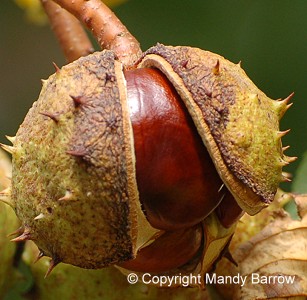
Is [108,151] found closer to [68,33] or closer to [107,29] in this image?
[107,29]

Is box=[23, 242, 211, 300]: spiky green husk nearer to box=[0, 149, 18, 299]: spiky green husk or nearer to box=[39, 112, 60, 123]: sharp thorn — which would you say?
box=[0, 149, 18, 299]: spiky green husk

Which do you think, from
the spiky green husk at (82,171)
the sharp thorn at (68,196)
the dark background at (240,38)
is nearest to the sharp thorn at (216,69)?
the spiky green husk at (82,171)

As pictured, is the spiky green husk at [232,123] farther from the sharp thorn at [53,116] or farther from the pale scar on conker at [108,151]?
the sharp thorn at [53,116]

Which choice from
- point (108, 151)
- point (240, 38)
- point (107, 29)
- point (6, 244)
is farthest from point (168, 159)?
point (240, 38)

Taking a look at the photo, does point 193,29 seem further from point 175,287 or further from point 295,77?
point 175,287

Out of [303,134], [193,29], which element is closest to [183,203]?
[303,134]

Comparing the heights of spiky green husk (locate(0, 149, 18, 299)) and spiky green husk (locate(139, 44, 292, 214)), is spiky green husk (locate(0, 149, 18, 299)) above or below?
below

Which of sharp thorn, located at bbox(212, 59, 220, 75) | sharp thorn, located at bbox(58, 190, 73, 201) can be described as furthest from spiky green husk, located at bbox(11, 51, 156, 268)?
sharp thorn, located at bbox(212, 59, 220, 75)
